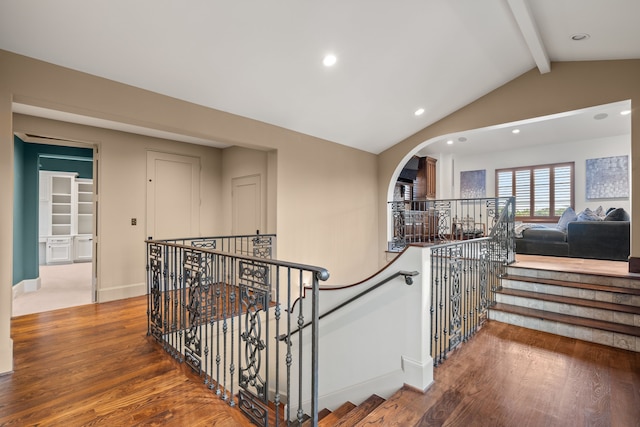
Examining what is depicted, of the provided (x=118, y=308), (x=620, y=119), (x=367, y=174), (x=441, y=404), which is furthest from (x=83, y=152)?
(x=620, y=119)

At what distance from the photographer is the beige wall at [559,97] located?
3924 millimetres

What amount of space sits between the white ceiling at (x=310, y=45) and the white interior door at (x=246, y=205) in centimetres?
141

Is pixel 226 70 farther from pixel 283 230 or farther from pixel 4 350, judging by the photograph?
pixel 4 350

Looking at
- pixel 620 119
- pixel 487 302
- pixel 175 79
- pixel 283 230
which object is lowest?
pixel 487 302

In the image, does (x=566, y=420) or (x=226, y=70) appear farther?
(x=226, y=70)

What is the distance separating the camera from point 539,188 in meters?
8.19

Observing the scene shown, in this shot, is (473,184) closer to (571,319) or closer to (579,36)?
(579,36)

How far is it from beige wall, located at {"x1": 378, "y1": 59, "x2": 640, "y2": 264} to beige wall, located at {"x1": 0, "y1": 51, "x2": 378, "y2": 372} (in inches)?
76.3

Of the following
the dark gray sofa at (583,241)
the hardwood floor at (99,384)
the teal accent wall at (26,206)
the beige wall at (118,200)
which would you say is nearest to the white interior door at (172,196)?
the beige wall at (118,200)

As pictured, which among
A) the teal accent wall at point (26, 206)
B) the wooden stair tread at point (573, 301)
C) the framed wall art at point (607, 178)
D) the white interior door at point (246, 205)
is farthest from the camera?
the framed wall art at point (607, 178)

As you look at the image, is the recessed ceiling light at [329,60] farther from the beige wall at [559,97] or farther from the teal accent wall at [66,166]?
the teal accent wall at [66,166]

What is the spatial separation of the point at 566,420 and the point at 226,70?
4187 millimetres

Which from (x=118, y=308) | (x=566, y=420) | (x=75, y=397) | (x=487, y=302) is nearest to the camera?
(x=566, y=420)

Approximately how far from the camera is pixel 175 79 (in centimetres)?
342
